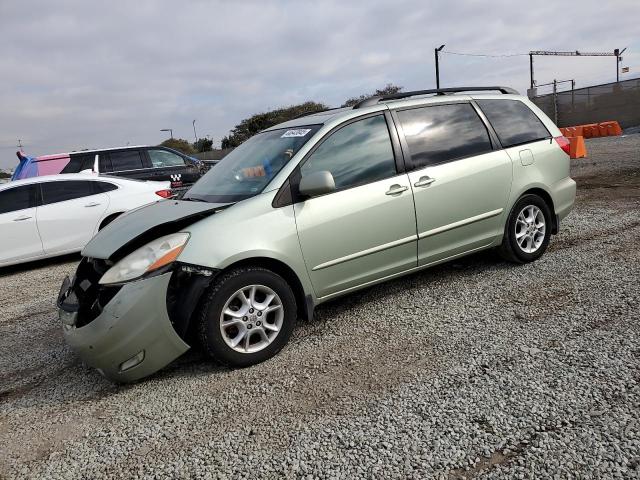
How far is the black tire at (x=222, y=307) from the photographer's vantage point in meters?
3.29

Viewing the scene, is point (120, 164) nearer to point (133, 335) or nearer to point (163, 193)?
point (163, 193)

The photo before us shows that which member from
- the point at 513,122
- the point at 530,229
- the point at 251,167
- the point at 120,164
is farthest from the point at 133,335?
the point at 120,164

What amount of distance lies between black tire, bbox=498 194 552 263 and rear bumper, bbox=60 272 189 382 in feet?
10.3

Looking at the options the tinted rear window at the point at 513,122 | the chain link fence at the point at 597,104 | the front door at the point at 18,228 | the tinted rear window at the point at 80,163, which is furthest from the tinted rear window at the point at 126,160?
the chain link fence at the point at 597,104

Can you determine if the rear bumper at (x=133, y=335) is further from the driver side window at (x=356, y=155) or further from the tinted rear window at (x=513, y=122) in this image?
the tinted rear window at (x=513, y=122)

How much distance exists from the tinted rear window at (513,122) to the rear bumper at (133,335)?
337 centimetres

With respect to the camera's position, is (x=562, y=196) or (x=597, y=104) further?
(x=597, y=104)

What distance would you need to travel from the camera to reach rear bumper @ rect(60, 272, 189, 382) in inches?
124

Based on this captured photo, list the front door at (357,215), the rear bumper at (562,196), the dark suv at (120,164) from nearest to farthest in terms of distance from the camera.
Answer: the front door at (357,215), the rear bumper at (562,196), the dark suv at (120,164)

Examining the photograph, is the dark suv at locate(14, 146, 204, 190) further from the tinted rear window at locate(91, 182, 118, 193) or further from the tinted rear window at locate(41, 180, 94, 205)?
the tinted rear window at locate(41, 180, 94, 205)

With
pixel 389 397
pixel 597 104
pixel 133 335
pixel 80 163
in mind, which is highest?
pixel 80 163

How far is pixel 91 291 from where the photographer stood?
3.41 m

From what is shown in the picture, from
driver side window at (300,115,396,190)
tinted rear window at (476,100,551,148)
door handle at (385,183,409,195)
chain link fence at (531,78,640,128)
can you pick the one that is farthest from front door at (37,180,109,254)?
chain link fence at (531,78,640,128)

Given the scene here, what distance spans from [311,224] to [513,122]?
8.36ft
